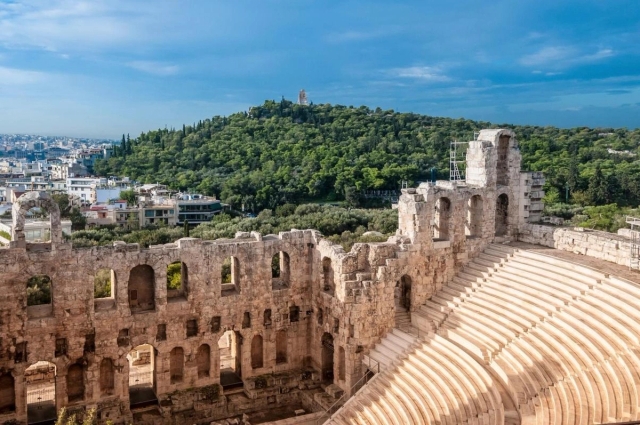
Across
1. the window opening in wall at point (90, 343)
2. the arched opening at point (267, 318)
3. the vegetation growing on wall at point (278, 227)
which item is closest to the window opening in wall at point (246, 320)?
the arched opening at point (267, 318)

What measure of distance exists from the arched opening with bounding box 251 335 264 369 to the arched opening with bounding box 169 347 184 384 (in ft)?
10.2

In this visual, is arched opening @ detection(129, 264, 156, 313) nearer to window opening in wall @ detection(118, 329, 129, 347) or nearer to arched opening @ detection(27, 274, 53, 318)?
window opening in wall @ detection(118, 329, 129, 347)

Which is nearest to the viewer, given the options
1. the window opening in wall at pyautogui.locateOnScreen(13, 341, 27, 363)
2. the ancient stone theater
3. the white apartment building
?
the ancient stone theater

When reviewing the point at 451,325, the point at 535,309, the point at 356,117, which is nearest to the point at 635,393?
the point at 535,309

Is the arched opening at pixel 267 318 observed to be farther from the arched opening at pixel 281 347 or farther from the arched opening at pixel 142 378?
the arched opening at pixel 142 378

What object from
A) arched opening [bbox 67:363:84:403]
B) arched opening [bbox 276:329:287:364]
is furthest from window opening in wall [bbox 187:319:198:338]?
arched opening [bbox 67:363:84:403]

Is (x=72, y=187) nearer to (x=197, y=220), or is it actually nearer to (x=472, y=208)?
(x=197, y=220)

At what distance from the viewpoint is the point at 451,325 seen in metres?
23.2

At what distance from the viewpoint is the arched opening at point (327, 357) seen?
1034 inches

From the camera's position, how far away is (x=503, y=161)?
28.5 m

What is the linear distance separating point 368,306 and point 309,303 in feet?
12.1

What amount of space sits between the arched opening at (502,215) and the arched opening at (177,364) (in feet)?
51.1

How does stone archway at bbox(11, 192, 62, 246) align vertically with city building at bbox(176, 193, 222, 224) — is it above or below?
above

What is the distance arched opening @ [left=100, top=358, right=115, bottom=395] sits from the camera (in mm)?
23406
